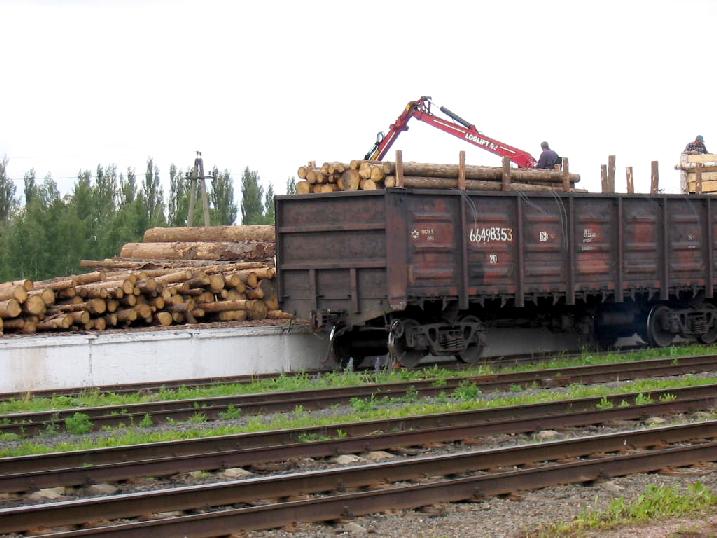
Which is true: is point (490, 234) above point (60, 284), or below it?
above

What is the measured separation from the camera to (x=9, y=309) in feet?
60.4

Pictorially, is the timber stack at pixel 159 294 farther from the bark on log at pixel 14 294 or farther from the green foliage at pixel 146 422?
the green foliage at pixel 146 422

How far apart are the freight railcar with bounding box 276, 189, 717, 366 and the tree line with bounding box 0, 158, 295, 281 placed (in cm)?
1443

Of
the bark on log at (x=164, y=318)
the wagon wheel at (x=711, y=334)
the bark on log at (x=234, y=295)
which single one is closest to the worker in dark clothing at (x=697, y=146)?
the wagon wheel at (x=711, y=334)

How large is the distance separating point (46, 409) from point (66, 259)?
25.3 m

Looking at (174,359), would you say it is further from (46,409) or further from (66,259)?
(66,259)

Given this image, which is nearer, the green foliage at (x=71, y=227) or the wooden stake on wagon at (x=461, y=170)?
the wooden stake on wagon at (x=461, y=170)

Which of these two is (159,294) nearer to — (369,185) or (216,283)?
(216,283)

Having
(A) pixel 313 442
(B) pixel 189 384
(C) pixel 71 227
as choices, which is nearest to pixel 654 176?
(B) pixel 189 384

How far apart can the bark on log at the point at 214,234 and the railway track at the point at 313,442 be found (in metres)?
12.8

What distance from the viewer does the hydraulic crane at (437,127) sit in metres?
27.3

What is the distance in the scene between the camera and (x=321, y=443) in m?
9.97

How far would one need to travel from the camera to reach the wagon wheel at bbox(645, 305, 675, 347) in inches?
822

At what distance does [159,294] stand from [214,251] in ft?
11.5
